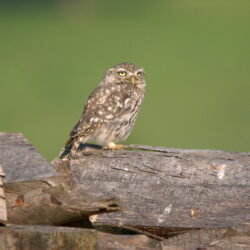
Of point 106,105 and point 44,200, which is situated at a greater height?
point 106,105

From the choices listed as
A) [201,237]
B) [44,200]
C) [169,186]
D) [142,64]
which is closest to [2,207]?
[44,200]

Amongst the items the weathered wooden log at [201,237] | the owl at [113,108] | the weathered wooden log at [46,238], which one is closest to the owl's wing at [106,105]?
the owl at [113,108]

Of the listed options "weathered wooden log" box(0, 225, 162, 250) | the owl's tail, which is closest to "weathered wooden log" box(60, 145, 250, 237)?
the owl's tail

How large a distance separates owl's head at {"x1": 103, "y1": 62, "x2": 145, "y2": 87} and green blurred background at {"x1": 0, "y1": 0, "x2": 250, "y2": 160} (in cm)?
109

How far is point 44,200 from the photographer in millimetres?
3424

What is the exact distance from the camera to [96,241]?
10.9 feet

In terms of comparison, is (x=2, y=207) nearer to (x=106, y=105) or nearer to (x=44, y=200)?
(x=44, y=200)

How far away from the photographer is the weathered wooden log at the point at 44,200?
340 cm

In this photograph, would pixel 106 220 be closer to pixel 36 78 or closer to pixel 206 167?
pixel 206 167

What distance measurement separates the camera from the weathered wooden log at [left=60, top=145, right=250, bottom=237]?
13.4 ft

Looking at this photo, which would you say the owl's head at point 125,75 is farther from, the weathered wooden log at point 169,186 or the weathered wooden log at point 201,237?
the weathered wooden log at point 201,237

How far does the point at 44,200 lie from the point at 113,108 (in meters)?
3.78

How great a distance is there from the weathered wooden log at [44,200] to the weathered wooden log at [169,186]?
25.6 inches

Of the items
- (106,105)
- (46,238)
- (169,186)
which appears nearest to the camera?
(46,238)
